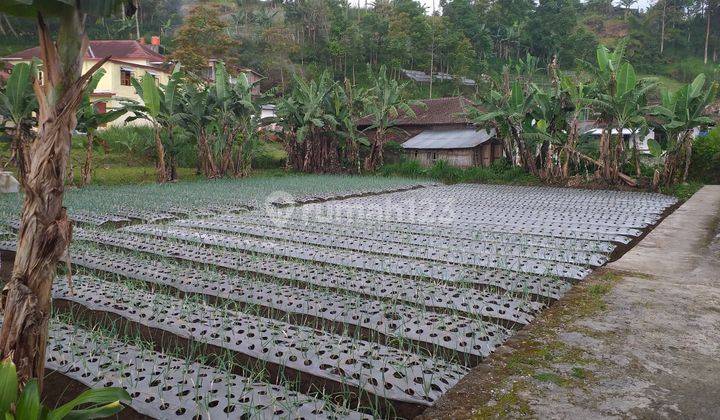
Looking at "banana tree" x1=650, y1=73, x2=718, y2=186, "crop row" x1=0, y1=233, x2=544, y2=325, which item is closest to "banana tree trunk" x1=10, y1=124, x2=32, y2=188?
"crop row" x1=0, y1=233, x2=544, y2=325

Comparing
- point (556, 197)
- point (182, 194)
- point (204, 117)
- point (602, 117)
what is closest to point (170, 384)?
point (182, 194)

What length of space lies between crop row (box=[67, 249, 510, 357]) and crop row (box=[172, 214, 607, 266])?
1.82 metres

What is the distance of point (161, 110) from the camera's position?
46.9ft

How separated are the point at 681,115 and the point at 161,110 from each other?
14139mm

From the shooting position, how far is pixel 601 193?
13.6m

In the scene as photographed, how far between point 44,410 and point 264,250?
166 inches

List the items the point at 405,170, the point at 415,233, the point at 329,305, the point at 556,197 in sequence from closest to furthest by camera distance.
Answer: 1. the point at 329,305
2. the point at 415,233
3. the point at 556,197
4. the point at 405,170

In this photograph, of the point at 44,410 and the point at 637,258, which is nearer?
the point at 44,410

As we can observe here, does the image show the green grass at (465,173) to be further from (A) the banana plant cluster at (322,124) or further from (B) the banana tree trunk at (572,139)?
(A) the banana plant cluster at (322,124)

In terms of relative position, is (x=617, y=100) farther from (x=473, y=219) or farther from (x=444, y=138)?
(x=444, y=138)

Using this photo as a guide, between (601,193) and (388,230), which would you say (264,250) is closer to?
(388,230)

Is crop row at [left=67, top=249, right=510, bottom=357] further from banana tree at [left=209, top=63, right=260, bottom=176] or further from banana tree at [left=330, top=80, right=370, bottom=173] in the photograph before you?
banana tree at [left=330, top=80, right=370, bottom=173]

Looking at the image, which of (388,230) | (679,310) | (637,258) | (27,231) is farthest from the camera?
(388,230)

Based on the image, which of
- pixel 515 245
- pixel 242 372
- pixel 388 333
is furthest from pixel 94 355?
pixel 515 245
